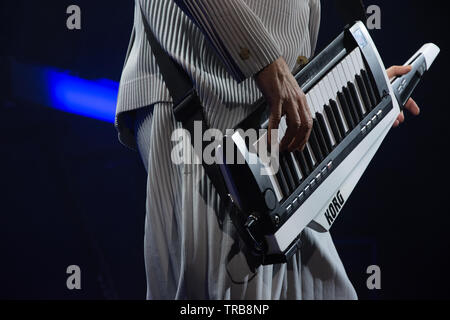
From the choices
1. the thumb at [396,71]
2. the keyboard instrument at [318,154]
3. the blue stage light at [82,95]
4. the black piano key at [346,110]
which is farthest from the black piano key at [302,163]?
the blue stage light at [82,95]

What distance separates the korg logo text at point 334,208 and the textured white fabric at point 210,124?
0.05 meters

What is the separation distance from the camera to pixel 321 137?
2.43 feet

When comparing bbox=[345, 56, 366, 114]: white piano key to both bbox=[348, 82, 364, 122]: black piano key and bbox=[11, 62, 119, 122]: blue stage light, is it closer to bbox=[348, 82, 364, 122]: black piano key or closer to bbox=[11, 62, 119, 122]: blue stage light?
bbox=[348, 82, 364, 122]: black piano key

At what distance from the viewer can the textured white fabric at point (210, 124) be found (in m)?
0.67

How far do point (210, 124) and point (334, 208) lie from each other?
22 centimetres

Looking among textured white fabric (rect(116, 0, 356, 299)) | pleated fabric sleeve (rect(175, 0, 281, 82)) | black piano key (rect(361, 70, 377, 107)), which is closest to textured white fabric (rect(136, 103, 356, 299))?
textured white fabric (rect(116, 0, 356, 299))

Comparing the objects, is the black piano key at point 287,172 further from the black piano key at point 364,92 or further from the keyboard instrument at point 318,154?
the black piano key at point 364,92

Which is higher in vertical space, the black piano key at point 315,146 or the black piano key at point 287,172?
the black piano key at point 315,146

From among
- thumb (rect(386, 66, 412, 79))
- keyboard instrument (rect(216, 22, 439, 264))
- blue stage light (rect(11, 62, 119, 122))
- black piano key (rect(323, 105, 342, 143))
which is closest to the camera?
keyboard instrument (rect(216, 22, 439, 264))

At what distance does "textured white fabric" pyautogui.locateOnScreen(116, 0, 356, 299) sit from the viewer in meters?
0.67

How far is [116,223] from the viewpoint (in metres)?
1.97

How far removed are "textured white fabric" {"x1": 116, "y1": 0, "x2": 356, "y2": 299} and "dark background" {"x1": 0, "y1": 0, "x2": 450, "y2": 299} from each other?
1.03m

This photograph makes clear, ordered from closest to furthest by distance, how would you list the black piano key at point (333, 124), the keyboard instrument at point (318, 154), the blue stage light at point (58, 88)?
the keyboard instrument at point (318, 154) < the black piano key at point (333, 124) < the blue stage light at point (58, 88)

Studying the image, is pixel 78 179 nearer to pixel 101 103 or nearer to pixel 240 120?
pixel 101 103
